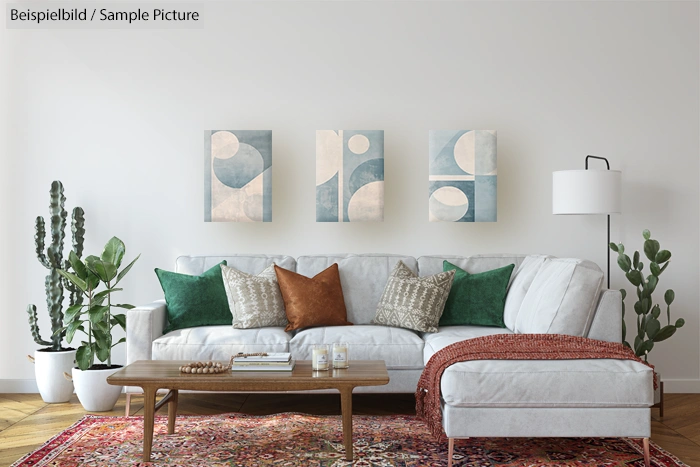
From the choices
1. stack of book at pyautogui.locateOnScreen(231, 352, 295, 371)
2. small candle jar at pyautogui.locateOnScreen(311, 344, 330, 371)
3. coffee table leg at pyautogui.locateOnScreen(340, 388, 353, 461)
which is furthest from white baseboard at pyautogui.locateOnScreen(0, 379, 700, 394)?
coffee table leg at pyautogui.locateOnScreen(340, 388, 353, 461)

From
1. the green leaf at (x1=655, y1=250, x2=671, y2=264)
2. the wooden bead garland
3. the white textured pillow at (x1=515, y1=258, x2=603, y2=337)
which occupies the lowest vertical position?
the wooden bead garland

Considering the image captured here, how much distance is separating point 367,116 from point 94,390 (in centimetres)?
252

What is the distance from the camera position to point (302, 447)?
3148 mm

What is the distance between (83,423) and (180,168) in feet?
6.03

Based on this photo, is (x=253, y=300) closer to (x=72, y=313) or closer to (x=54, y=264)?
(x=72, y=313)

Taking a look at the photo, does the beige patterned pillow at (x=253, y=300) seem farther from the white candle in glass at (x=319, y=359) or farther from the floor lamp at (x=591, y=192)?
the floor lamp at (x=591, y=192)

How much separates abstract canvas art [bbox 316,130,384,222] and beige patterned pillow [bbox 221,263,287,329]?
700 millimetres

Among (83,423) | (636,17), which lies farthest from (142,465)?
(636,17)

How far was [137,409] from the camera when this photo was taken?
3930mm

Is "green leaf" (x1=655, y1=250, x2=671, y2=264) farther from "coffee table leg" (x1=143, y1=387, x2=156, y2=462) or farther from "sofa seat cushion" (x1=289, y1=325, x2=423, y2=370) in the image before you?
"coffee table leg" (x1=143, y1=387, x2=156, y2=462)

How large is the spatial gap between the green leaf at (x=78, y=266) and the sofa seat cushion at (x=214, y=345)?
2.28 ft

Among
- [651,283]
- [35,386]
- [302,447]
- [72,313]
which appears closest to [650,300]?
[651,283]

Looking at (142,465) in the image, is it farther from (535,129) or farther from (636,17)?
(636,17)

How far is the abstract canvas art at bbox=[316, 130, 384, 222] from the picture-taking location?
4.49 meters
